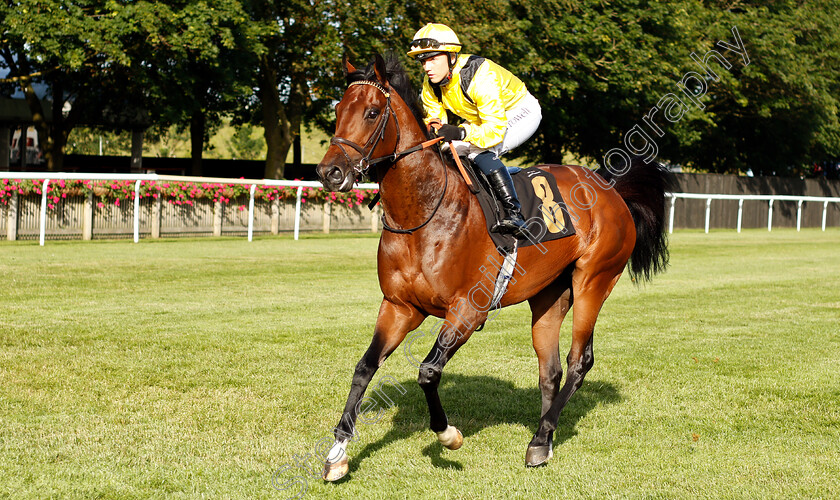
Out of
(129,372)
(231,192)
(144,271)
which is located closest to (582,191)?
(129,372)

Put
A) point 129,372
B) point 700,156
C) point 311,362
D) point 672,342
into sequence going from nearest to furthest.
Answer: point 129,372, point 311,362, point 672,342, point 700,156

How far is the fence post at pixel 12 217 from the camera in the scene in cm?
1543

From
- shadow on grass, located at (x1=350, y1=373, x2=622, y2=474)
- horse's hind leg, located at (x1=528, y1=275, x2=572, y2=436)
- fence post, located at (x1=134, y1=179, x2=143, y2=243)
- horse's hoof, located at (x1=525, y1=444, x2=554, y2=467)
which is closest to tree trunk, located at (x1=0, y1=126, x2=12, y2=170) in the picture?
fence post, located at (x1=134, y1=179, x2=143, y2=243)

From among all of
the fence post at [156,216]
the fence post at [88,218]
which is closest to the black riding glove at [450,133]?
the fence post at [88,218]

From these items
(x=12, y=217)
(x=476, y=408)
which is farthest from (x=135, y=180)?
(x=476, y=408)

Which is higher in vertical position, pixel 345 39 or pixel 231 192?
pixel 345 39

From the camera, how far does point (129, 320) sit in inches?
304

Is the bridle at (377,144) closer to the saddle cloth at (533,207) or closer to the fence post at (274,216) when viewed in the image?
the saddle cloth at (533,207)

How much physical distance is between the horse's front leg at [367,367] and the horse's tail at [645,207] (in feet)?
7.50

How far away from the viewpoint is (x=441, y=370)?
4.01m

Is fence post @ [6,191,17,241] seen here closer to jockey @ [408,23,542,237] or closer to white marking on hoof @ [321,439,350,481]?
jockey @ [408,23,542,237]

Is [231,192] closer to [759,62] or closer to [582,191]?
[582,191]

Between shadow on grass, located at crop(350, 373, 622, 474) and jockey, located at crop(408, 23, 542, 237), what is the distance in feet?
3.83

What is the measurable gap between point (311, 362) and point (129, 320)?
7.99 feet
